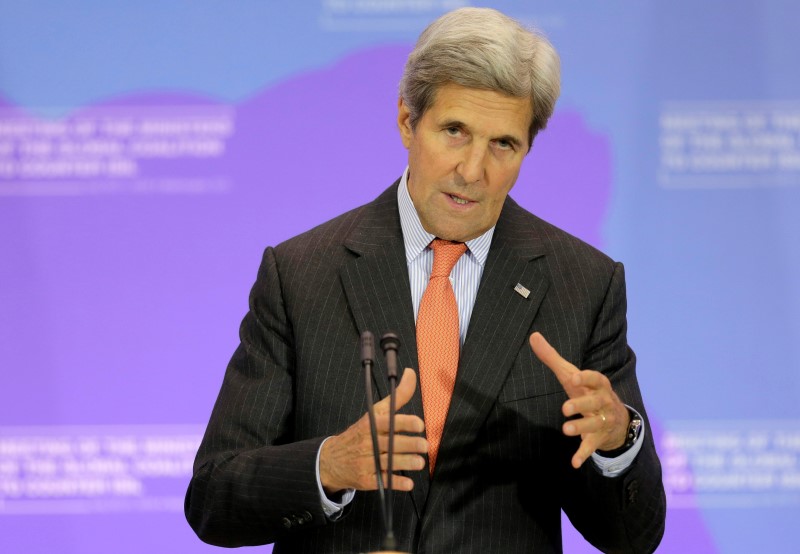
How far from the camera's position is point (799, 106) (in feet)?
12.7

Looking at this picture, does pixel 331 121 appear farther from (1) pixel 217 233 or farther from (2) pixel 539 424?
(2) pixel 539 424

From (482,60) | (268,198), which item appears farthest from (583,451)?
(268,198)

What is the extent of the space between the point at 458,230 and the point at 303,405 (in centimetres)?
51

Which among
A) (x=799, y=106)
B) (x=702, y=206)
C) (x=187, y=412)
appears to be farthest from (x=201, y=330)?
(x=799, y=106)

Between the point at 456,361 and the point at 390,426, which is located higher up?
the point at 456,361

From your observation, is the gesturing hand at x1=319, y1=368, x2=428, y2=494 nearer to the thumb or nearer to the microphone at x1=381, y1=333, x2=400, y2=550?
the microphone at x1=381, y1=333, x2=400, y2=550

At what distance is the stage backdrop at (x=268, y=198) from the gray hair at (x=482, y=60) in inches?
50.8

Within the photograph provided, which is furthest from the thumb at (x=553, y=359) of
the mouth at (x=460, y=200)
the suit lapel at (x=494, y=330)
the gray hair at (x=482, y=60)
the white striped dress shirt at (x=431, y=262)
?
the gray hair at (x=482, y=60)

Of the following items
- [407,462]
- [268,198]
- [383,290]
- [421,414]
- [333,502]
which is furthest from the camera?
[268,198]

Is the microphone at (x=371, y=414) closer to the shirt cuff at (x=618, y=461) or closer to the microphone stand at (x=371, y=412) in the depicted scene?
the microphone stand at (x=371, y=412)

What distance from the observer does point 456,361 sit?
249 cm

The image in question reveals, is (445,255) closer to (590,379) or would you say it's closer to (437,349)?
(437,349)

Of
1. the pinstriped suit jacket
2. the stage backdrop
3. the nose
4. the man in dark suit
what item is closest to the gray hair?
the man in dark suit

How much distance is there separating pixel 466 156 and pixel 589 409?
67 centimetres
